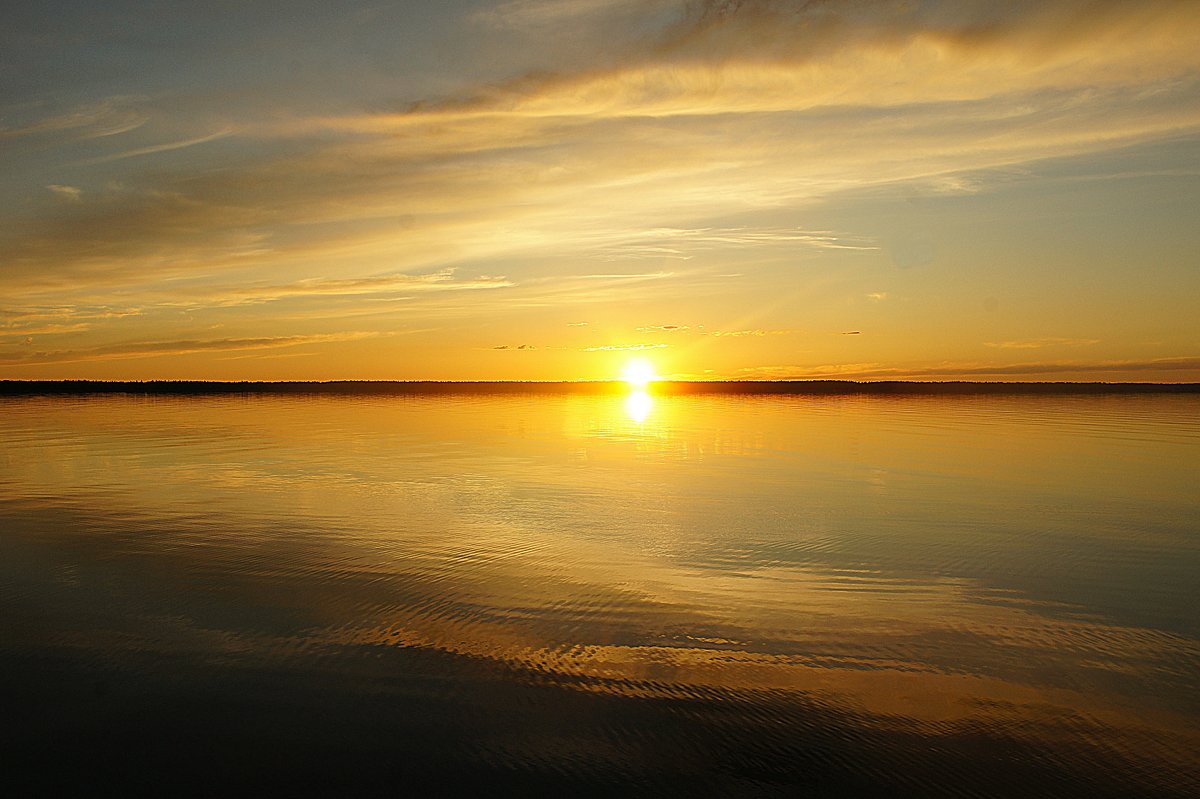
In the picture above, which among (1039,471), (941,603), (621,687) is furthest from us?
(1039,471)

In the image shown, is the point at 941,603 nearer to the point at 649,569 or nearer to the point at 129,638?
the point at 649,569

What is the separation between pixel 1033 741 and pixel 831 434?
41133 mm

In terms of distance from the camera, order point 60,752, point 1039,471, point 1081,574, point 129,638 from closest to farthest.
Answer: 1. point 60,752
2. point 129,638
3. point 1081,574
4. point 1039,471

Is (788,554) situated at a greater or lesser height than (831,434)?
lesser

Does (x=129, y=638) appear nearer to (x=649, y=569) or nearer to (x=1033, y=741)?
(x=649, y=569)

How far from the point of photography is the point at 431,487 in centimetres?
2483

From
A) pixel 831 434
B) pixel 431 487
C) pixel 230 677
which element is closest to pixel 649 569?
A: pixel 230 677

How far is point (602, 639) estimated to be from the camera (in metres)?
10.6

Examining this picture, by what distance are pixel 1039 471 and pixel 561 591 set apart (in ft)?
76.3

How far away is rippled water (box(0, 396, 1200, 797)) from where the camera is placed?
7.45 metres

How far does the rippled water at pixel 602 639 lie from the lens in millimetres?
7449

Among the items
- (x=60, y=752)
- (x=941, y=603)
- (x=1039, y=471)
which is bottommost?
(x=60, y=752)

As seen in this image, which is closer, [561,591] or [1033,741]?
[1033,741]

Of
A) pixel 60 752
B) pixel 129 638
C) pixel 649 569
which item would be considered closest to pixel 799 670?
pixel 649 569
